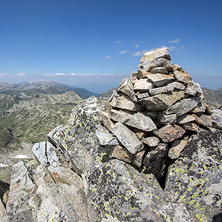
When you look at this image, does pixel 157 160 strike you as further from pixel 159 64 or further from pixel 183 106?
pixel 159 64

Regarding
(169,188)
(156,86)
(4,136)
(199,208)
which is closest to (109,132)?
(156,86)

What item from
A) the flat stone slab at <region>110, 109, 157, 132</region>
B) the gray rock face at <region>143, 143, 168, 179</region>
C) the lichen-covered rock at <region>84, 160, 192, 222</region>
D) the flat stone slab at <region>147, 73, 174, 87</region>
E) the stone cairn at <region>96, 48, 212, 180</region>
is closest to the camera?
the lichen-covered rock at <region>84, 160, 192, 222</region>

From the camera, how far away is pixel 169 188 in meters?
8.79

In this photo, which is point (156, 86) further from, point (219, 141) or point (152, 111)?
point (219, 141)

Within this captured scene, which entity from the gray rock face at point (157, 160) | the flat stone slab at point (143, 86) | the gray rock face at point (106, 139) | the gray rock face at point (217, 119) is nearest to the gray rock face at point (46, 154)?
the gray rock face at point (106, 139)

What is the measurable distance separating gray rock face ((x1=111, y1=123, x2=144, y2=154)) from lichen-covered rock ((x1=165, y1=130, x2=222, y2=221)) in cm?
273

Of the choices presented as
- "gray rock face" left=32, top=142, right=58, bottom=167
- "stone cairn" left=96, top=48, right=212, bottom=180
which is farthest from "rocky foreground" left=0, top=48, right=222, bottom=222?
"gray rock face" left=32, top=142, right=58, bottom=167

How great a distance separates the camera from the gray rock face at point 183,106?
8.99 m

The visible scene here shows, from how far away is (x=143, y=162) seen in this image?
949 centimetres

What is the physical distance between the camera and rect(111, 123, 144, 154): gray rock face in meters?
8.88

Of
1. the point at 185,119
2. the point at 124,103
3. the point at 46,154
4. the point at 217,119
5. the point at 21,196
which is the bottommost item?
the point at 21,196

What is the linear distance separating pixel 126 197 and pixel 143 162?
97.5 inches

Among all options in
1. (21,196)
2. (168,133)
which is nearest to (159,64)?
(168,133)

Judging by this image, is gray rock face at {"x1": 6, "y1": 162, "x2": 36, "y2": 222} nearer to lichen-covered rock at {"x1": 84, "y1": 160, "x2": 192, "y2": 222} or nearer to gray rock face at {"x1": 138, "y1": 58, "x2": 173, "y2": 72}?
lichen-covered rock at {"x1": 84, "y1": 160, "x2": 192, "y2": 222}
